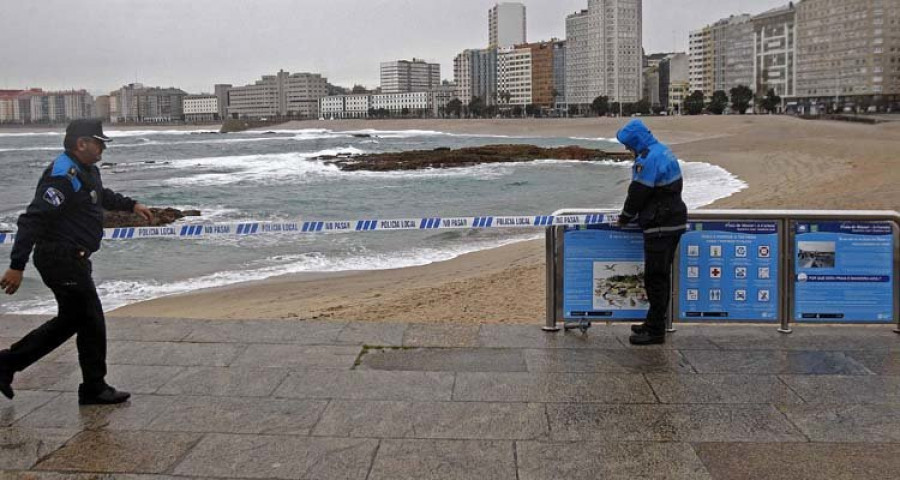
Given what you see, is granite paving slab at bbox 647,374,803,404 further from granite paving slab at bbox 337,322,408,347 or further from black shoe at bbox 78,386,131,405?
black shoe at bbox 78,386,131,405

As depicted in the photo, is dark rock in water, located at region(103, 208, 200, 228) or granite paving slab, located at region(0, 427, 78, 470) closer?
granite paving slab, located at region(0, 427, 78, 470)

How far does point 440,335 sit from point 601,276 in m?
1.36

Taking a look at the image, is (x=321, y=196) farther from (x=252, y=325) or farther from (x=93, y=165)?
(x=93, y=165)

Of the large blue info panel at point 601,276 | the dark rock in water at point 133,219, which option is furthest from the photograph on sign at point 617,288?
the dark rock in water at point 133,219

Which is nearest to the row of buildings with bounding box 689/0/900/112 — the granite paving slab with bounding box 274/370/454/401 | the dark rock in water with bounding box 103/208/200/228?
the dark rock in water with bounding box 103/208/200/228

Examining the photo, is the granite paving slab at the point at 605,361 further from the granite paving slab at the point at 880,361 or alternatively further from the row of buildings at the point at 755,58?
the row of buildings at the point at 755,58

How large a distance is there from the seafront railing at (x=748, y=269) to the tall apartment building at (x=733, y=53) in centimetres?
15949

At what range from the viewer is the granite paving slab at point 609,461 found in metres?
4.01

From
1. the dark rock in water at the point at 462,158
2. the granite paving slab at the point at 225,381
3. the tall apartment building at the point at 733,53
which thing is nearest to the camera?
the granite paving slab at the point at 225,381

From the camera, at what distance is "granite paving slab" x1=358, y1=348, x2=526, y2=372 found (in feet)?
19.1

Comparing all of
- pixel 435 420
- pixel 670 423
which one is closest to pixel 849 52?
pixel 670 423

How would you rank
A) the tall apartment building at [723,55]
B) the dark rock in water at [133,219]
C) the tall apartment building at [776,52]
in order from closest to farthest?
the dark rock in water at [133,219]
the tall apartment building at [776,52]
the tall apartment building at [723,55]

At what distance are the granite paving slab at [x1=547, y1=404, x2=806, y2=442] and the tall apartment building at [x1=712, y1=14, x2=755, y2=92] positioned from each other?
162 metres

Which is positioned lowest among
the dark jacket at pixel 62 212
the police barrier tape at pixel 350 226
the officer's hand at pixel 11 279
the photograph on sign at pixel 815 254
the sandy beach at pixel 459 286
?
the sandy beach at pixel 459 286
